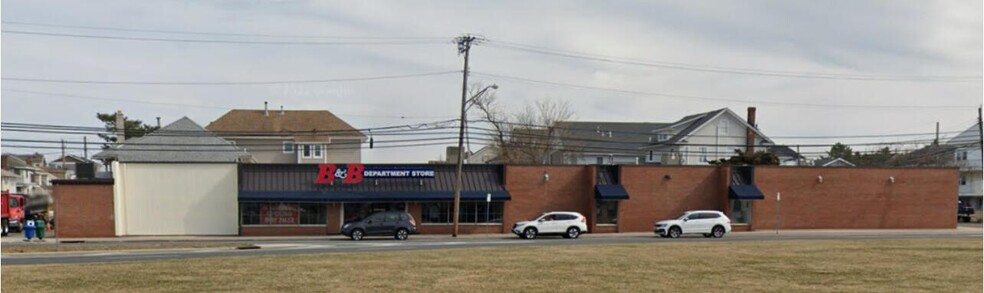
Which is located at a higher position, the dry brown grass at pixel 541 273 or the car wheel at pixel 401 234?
the dry brown grass at pixel 541 273

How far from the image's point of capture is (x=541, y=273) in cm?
1570

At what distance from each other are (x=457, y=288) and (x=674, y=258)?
8.56 metres

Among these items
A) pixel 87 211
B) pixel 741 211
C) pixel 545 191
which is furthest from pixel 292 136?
pixel 741 211

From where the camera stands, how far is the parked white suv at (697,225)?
37.2 m

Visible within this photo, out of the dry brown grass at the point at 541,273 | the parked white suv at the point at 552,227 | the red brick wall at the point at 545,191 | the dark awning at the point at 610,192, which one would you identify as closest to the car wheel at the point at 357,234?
the parked white suv at the point at 552,227

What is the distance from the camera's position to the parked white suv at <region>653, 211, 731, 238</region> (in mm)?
37188

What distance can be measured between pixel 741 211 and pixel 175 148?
42.4m

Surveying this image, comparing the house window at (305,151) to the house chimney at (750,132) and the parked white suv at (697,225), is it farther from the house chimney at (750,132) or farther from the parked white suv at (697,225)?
the house chimney at (750,132)

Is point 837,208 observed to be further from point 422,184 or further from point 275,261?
point 275,261

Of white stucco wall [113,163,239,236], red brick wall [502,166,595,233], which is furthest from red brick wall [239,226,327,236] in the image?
red brick wall [502,166,595,233]

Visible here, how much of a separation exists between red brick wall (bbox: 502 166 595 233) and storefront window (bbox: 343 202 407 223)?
251 inches

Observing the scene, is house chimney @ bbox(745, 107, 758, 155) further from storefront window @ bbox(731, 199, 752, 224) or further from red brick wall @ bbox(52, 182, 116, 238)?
red brick wall @ bbox(52, 182, 116, 238)

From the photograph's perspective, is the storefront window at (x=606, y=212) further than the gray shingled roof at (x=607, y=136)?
No

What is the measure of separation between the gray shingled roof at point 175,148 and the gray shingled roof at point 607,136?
1257 inches
